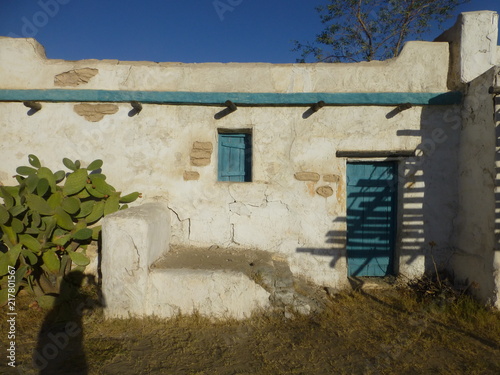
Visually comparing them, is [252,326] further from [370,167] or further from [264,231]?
[370,167]

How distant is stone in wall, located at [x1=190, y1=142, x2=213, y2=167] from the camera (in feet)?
14.2

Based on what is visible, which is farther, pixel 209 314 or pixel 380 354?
pixel 209 314

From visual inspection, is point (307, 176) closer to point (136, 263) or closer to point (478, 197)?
point (478, 197)

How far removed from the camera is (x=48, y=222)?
137 inches

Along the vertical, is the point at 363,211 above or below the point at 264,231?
above

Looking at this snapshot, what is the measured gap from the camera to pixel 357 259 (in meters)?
4.51

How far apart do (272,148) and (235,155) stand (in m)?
0.57

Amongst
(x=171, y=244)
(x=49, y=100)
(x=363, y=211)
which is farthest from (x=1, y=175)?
(x=363, y=211)

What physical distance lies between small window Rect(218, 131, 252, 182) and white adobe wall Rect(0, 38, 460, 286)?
7.2 inches

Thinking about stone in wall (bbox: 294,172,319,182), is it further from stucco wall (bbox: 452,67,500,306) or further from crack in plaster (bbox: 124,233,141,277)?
crack in plaster (bbox: 124,233,141,277)

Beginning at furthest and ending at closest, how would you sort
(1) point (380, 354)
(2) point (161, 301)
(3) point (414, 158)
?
(3) point (414, 158) → (2) point (161, 301) → (1) point (380, 354)

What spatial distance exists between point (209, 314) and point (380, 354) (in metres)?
1.75

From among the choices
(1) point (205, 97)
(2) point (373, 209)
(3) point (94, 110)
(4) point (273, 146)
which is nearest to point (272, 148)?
(4) point (273, 146)

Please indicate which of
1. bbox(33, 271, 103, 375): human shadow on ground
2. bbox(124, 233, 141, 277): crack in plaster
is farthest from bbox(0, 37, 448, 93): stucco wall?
bbox(33, 271, 103, 375): human shadow on ground
